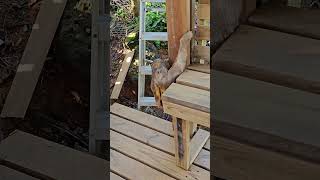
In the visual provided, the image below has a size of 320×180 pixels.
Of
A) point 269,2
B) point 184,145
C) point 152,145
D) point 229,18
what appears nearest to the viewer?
point 229,18

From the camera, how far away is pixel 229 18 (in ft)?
2.16

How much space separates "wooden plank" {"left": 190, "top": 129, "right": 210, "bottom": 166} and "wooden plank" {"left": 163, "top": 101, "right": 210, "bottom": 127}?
0.28 m

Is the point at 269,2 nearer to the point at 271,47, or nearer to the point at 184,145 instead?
the point at 271,47

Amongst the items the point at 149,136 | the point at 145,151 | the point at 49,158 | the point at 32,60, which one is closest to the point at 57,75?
the point at 32,60

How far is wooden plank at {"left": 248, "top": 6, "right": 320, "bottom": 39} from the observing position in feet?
2.20

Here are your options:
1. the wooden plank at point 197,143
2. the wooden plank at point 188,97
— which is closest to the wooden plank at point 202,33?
the wooden plank at point 188,97

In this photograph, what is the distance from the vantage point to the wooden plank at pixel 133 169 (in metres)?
2.05

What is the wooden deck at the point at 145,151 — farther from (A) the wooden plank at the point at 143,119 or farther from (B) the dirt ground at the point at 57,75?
(B) the dirt ground at the point at 57,75

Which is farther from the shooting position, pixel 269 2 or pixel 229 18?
pixel 269 2

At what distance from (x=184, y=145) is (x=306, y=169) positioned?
1594 mm

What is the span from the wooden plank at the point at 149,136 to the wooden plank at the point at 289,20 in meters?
1.49

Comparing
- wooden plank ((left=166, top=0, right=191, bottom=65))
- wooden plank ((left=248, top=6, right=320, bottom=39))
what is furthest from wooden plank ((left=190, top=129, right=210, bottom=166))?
wooden plank ((left=248, top=6, right=320, bottom=39))

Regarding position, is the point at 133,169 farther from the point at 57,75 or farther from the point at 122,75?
the point at 57,75

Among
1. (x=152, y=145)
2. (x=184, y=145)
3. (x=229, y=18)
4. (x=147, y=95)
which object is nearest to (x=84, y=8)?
(x=229, y=18)
